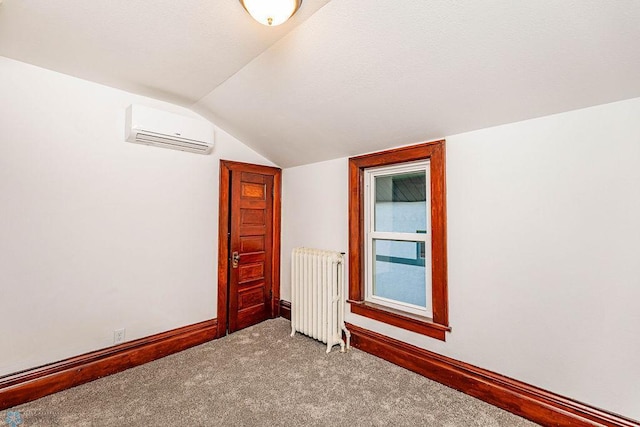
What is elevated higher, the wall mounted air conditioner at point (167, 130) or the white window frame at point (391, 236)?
the wall mounted air conditioner at point (167, 130)

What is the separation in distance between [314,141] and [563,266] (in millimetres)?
2196

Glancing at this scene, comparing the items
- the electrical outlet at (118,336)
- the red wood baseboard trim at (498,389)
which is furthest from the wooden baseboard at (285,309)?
the electrical outlet at (118,336)

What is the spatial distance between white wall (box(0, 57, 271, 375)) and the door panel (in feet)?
1.21

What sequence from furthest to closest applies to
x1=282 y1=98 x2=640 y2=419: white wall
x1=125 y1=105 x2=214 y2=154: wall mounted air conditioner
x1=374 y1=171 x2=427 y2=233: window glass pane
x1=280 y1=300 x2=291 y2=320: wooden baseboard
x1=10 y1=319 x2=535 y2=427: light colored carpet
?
x1=280 y1=300 x2=291 y2=320: wooden baseboard < x1=374 y1=171 x2=427 y2=233: window glass pane < x1=125 y1=105 x2=214 y2=154: wall mounted air conditioner < x1=10 y1=319 x2=535 y2=427: light colored carpet < x1=282 y1=98 x2=640 y2=419: white wall

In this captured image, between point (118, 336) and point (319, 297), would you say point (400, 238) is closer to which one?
point (319, 297)

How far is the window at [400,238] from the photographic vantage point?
2.27m

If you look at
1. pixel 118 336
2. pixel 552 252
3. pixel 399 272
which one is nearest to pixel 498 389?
pixel 552 252

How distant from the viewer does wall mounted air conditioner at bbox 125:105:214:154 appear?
93.6 inches

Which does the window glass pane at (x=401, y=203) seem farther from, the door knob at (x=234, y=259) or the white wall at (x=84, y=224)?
the white wall at (x=84, y=224)

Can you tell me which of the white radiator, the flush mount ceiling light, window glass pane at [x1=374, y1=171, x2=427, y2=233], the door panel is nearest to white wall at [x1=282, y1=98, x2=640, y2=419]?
window glass pane at [x1=374, y1=171, x2=427, y2=233]

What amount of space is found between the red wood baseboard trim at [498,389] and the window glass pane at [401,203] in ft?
3.45

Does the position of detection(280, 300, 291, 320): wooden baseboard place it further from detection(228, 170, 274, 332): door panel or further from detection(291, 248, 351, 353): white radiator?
detection(291, 248, 351, 353): white radiator

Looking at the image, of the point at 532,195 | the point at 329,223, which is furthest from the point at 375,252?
the point at 532,195

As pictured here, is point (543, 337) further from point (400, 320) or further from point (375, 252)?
point (375, 252)
